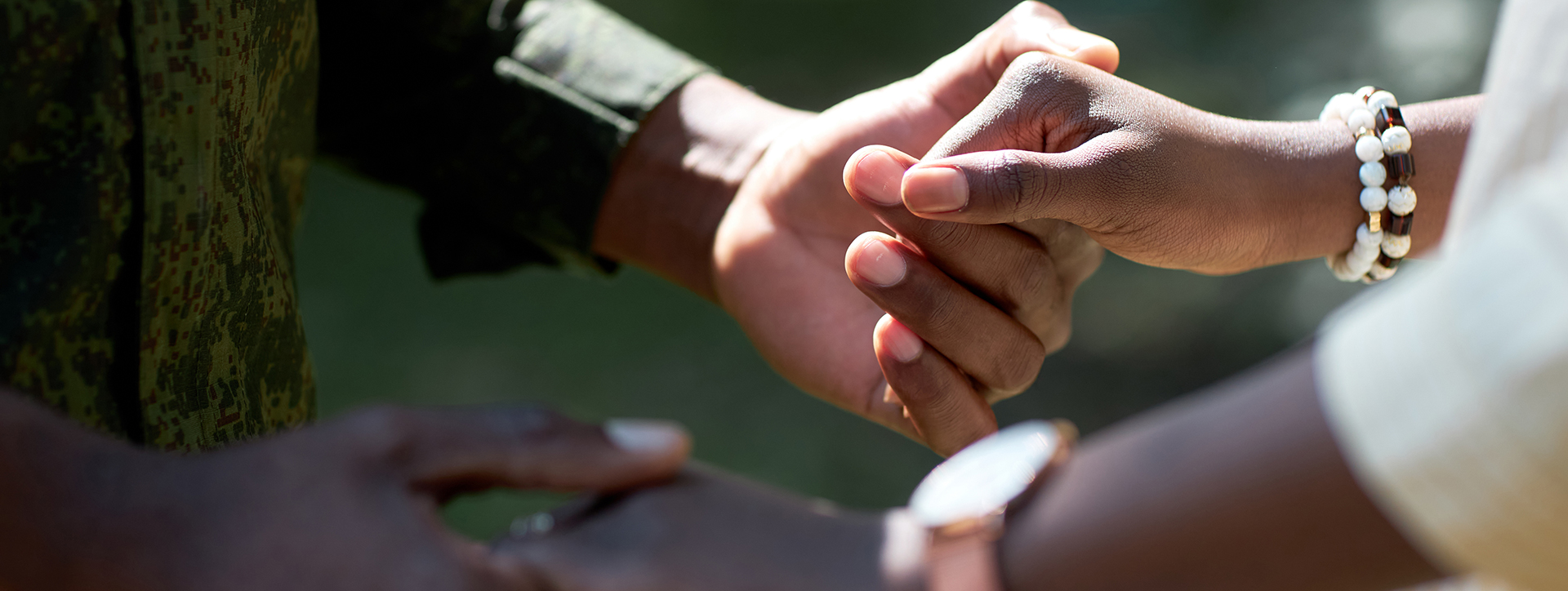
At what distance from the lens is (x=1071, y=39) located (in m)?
1.19

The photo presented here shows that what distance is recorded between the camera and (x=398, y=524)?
0.62 meters

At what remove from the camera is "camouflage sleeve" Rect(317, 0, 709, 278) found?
1.37 meters

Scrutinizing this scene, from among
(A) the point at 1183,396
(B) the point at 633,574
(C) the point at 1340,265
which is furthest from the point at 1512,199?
(A) the point at 1183,396

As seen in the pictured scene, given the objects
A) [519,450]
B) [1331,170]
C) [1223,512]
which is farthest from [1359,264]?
[519,450]

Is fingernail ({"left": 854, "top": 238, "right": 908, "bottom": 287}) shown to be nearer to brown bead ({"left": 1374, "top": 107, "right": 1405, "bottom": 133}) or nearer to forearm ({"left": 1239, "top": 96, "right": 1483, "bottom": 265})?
forearm ({"left": 1239, "top": 96, "right": 1483, "bottom": 265})

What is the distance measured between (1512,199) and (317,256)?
3.86 metres

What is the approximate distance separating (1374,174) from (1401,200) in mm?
41

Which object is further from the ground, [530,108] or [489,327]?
[530,108]

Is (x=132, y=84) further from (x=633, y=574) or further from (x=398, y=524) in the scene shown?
(x=633, y=574)

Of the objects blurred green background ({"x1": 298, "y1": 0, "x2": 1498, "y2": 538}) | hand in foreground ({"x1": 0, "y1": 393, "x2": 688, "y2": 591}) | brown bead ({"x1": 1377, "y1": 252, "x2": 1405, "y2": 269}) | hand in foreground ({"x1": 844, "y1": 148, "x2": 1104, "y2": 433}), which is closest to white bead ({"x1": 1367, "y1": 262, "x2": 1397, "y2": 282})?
brown bead ({"x1": 1377, "y1": 252, "x2": 1405, "y2": 269})

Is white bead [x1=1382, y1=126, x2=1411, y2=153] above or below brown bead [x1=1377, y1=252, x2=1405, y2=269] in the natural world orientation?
above

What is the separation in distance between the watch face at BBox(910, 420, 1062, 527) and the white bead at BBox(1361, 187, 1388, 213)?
678mm

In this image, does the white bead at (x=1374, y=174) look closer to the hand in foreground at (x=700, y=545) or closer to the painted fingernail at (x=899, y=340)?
the painted fingernail at (x=899, y=340)

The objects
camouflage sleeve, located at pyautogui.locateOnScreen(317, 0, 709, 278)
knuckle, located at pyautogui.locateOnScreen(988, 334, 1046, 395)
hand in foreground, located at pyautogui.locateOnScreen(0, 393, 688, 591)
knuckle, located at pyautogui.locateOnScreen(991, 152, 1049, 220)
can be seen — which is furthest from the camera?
camouflage sleeve, located at pyautogui.locateOnScreen(317, 0, 709, 278)
